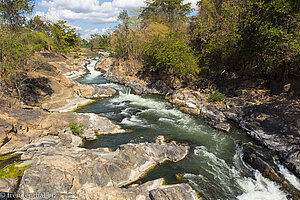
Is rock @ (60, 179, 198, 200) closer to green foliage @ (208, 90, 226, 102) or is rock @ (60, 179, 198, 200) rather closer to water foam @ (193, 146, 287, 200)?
water foam @ (193, 146, 287, 200)

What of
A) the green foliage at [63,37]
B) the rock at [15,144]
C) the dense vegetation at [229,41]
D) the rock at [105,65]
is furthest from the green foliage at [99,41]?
the rock at [15,144]

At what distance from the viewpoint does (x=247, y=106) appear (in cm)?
1747

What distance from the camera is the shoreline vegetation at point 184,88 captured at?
10.3m

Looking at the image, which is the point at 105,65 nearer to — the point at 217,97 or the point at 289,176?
the point at 217,97

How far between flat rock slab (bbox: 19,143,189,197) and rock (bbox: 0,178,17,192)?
586mm

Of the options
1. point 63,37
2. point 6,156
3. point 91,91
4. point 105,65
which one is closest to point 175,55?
point 91,91

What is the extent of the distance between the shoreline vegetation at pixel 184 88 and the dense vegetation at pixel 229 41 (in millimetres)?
106

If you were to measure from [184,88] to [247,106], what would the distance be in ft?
33.8

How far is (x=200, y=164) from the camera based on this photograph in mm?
10883

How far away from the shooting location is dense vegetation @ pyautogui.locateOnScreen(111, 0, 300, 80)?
14.8 metres

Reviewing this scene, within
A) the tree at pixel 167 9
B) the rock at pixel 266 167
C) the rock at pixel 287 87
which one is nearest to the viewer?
the rock at pixel 266 167

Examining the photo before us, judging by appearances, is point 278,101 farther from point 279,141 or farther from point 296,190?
point 296,190

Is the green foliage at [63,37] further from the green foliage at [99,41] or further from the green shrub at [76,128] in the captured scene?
the green shrub at [76,128]

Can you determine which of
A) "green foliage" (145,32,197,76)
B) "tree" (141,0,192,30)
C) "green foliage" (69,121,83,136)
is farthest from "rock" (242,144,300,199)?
"tree" (141,0,192,30)
